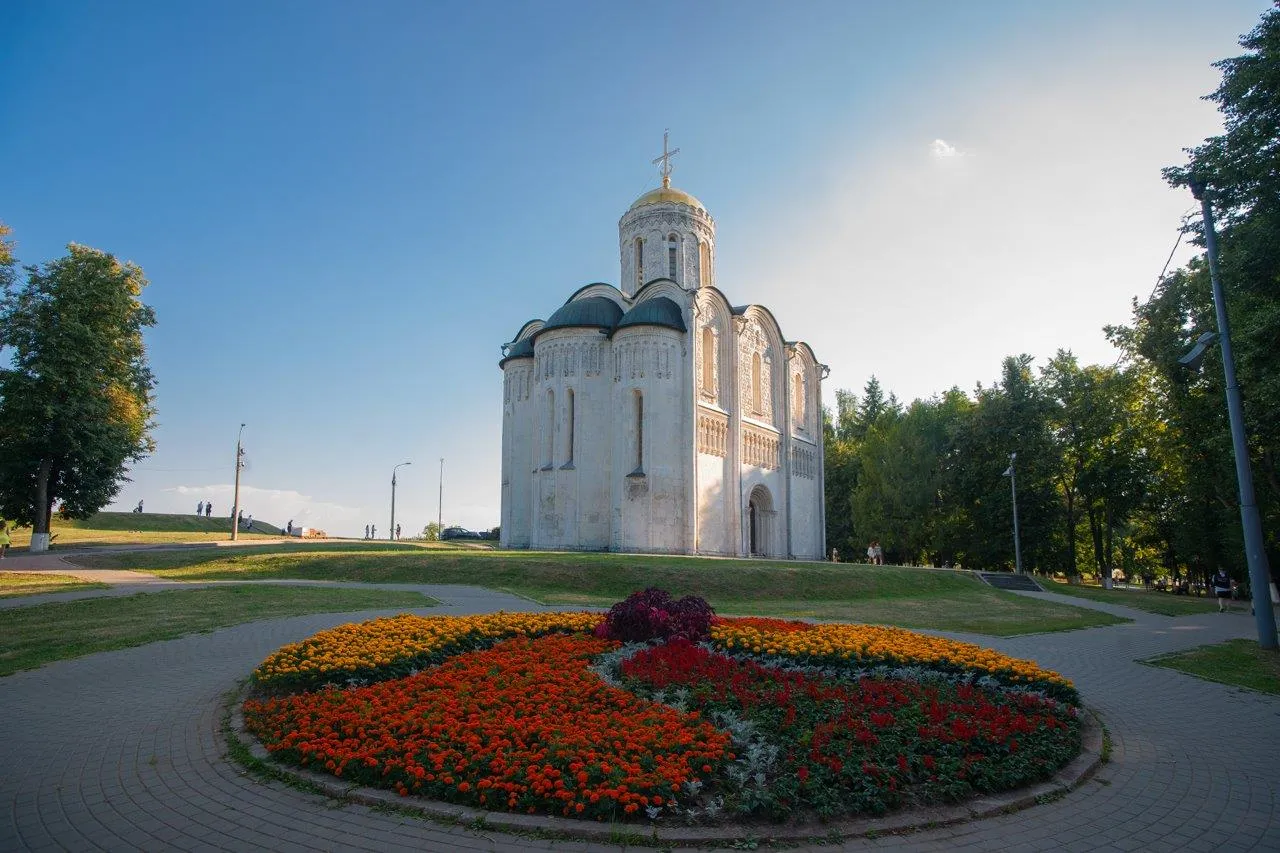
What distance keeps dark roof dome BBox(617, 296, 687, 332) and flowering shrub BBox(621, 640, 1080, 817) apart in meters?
25.5

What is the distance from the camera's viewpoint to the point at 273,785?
5.23m

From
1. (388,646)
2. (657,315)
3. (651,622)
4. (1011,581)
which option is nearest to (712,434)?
(657,315)

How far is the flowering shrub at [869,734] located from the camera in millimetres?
4953

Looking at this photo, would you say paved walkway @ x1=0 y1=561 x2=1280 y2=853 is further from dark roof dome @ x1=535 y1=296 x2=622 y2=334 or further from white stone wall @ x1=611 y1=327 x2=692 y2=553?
dark roof dome @ x1=535 y1=296 x2=622 y2=334

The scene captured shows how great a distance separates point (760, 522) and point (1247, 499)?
2606 cm

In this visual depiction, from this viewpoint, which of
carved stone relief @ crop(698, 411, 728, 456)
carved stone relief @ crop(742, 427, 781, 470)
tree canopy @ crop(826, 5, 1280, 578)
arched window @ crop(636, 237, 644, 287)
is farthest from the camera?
arched window @ crop(636, 237, 644, 287)

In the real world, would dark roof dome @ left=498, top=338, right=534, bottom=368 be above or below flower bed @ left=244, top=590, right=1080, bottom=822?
above

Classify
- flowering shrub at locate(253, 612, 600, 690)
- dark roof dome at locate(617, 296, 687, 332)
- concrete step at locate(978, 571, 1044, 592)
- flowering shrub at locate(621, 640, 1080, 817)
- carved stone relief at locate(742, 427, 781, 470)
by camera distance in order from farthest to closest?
carved stone relief at locate(742, 427, 781, 470) < dark roof dome at locate(617, 296, 687, 332) < concrete step at locate(978, 571, 1044, 592) < flowering shrub at locate(253, 612, 600, 690) < flowering shrub at locate(621, 640, 1080, 817)

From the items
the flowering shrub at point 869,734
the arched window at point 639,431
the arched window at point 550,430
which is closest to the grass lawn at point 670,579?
the arched window at point 639,431

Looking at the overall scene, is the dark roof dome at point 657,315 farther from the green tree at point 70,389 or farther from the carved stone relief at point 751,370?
the green tree at point 70,389

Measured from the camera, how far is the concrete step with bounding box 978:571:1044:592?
28219mm

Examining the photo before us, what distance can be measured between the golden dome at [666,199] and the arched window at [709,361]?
30.1 ft

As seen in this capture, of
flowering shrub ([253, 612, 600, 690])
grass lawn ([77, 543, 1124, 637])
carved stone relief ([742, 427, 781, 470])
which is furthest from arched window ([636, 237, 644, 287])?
flowering shrub ([253, 612, 600, 690])

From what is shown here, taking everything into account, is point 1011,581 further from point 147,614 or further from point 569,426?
point 147,614
